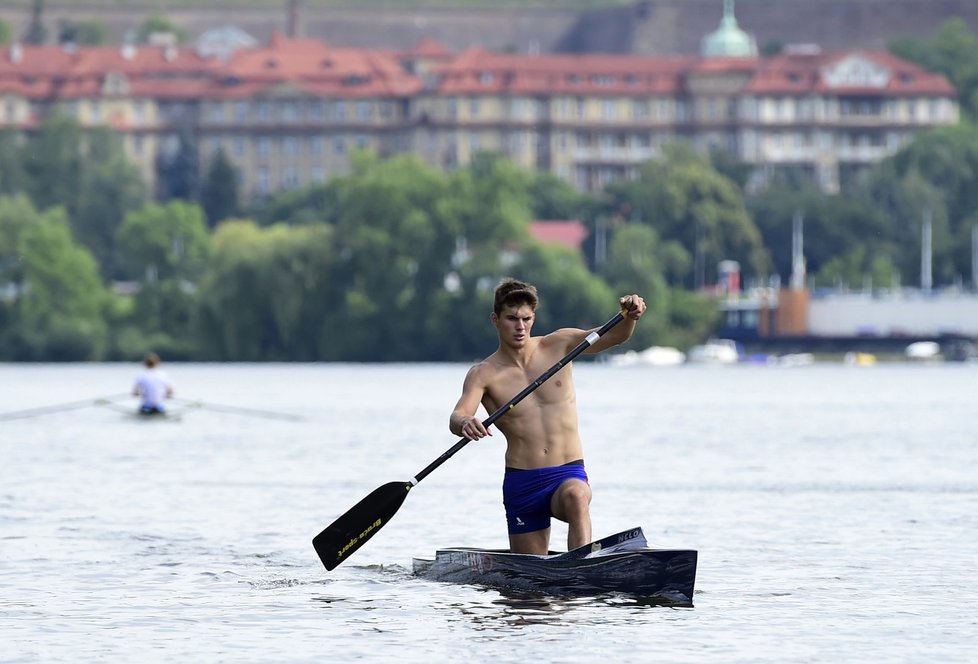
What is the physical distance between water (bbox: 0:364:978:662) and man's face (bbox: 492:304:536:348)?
6.75ft

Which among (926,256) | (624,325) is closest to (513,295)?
(624,325)

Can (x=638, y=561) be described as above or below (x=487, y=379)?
below

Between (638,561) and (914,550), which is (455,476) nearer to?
(914,550)

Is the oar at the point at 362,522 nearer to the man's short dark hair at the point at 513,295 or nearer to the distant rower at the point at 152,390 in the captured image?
the man's short dark hair at the point at 513,295

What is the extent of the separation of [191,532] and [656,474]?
12030 mm

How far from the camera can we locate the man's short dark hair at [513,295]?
59.8 ft

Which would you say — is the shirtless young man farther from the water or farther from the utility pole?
the utility pole

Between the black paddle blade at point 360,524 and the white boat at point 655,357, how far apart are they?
9705 cm

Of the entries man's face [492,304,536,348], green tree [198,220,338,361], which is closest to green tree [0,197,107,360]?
green tree [198,220,338,361]

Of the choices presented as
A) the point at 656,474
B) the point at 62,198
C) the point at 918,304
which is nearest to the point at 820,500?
the point at 656,474

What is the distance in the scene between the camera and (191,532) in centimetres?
2670

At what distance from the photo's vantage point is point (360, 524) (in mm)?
20703

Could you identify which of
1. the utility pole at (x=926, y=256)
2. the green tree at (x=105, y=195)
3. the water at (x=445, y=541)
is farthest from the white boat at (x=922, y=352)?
the water at (x=445, y=541)

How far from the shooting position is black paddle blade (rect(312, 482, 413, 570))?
20.5 m
